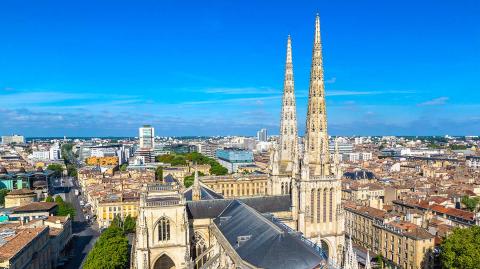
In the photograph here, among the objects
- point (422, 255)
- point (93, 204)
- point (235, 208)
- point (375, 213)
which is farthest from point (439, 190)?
point (93, 204)

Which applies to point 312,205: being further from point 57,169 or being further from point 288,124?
point 57,169

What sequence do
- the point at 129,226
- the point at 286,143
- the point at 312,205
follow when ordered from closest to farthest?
1. the point at 312,205
2. the point at 286,143
3. the point at 129,226

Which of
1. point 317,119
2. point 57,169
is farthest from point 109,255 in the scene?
point 57,169

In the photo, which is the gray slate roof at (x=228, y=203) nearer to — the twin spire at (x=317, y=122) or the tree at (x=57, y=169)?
the twin spire at (x=317, y=122)

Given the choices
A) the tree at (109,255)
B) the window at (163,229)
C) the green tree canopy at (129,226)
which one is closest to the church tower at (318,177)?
the window at (163,229)

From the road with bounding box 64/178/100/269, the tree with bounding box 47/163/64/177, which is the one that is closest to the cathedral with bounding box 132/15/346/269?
the road with bounding box 64/178/100/269

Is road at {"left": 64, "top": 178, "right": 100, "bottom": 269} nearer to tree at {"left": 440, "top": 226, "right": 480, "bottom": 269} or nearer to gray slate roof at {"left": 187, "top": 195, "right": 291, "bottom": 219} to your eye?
gray slate roof at {"left": 187, "top": 195, "right": 291, "bottom": 219}

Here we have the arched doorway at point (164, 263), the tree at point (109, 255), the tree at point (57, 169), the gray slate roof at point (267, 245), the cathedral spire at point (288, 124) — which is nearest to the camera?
the gray slate roof at point (267, 245)

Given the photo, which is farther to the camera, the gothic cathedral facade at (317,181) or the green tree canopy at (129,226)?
the green tree canopy at (129,226)
